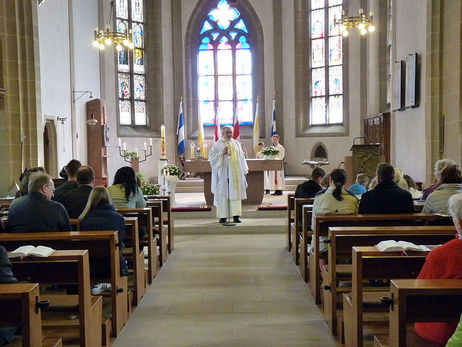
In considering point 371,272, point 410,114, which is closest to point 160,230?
point 371,272

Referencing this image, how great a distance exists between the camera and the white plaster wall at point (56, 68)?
11.5 m

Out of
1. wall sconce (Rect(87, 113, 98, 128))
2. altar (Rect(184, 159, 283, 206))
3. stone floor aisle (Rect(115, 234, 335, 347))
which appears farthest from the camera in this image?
wall sconce (Rect(87, 113, 98, 128))

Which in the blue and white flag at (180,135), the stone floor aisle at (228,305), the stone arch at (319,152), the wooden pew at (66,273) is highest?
the blue and white flag at (180,135)

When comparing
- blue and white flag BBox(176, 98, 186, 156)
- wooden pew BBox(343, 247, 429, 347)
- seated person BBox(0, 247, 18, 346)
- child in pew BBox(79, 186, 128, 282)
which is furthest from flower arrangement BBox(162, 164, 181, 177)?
seated person BBox(0, 247, 18, 346)

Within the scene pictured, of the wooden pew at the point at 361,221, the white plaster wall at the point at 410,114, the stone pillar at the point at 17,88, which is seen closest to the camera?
Answer: the wooden pew at the point at 361,221

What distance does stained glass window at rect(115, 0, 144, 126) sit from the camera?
16656 millimetres

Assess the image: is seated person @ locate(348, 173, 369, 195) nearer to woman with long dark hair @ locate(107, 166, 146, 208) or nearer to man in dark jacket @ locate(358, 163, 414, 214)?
man in dark jacket @ locate(358, 163, 414, 214)

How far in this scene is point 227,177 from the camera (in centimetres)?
963

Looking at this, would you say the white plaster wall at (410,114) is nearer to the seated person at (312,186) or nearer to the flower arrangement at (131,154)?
the seated person at (312,186)

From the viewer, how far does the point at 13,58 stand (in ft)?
30.3

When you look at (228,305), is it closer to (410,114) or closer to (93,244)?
(93,244)

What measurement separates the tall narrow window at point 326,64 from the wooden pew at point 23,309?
49.3ft

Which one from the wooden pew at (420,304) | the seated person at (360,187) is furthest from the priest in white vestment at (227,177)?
the wooden pew at (420,304)

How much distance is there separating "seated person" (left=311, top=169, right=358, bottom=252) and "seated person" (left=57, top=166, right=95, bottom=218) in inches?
85.6
